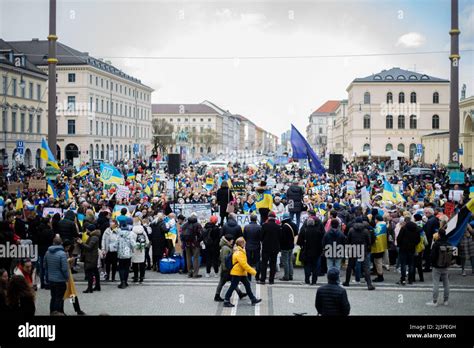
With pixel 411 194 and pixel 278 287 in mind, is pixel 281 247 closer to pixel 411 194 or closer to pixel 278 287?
pixel 278 287

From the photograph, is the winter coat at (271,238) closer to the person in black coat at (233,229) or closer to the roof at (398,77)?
the person in black coat at (233,229)

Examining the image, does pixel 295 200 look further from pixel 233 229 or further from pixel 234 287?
pixel 234 287

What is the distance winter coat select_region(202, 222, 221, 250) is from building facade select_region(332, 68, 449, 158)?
61.1m

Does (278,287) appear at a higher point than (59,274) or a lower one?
lower

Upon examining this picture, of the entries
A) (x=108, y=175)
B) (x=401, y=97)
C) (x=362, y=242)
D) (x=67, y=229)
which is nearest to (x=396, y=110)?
(x=401, y=97)

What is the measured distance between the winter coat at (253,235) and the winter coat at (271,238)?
14cm

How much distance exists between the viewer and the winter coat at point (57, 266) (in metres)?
9.30

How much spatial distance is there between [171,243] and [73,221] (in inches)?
104

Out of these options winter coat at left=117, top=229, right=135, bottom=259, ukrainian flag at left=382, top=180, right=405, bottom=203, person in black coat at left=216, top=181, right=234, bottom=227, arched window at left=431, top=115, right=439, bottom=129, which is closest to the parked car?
ukrainian flag at left=382, top=180, right=405, bottom=203

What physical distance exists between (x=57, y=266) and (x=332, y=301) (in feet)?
16.1

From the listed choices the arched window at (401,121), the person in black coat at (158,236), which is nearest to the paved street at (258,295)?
the person in black coat at (158,236)

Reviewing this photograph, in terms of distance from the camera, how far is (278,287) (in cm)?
1195

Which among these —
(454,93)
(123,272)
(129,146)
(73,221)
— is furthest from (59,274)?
(129,146)

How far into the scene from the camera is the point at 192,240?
12898 mm
